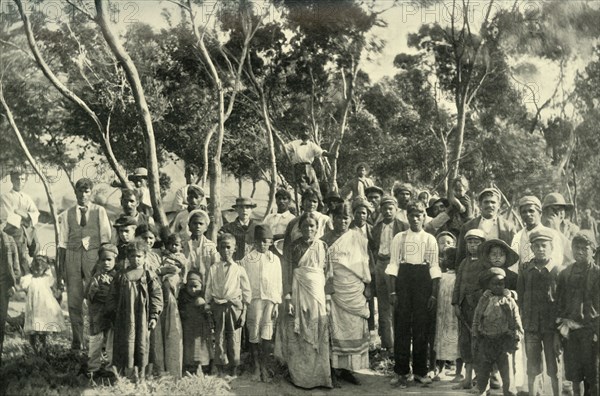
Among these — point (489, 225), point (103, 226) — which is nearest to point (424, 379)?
point (489, 225)

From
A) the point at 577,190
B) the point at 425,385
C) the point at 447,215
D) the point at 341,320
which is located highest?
the point at 577,190

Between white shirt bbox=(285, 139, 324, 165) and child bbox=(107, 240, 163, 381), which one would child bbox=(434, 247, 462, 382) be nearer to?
child bbox=(107, 240, 163, 381)

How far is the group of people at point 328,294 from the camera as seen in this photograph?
16.0ft

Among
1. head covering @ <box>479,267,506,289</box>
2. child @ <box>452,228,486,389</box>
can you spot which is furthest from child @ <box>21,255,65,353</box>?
head covering @ <box>479,267,506,289</box>

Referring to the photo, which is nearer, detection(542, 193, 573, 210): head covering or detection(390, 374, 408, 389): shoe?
detection(390, 374, 408, 389): shoe

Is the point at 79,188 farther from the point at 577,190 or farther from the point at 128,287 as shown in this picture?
the point at 577,190

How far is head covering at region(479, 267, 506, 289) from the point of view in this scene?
16.0 ft

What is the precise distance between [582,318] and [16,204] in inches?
219

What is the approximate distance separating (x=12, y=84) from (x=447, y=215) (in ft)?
23.2

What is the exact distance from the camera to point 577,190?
31.3 feet

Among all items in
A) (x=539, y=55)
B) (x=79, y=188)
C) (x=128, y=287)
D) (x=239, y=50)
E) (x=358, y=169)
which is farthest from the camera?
(x=239, y=50)

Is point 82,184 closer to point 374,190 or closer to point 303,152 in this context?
point 374,190

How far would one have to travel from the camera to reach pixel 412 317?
546 cm

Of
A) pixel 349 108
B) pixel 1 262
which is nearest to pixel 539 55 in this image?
pixel 349 108
